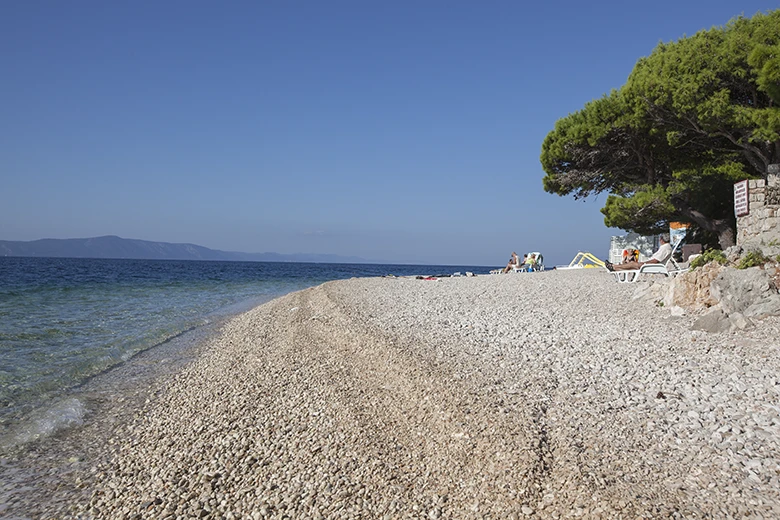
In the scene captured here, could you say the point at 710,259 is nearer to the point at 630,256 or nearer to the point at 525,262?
the point at 630,256

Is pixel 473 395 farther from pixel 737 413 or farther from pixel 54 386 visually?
pixel 54 386

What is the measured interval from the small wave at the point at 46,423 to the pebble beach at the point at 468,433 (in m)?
0.67

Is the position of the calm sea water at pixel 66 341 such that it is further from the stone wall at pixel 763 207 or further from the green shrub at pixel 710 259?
the stone wall at pixel 763 207

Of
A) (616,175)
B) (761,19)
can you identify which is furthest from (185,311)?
(761,19)

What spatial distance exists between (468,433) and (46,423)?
4.95 m

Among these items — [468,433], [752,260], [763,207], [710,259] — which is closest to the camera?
[468,433]

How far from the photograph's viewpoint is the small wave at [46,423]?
5.22 metres

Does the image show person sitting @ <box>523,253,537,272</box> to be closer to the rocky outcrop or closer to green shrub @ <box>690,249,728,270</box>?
green shrub @ <box>690,249,728,270</box>

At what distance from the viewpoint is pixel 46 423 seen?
18.5 ft

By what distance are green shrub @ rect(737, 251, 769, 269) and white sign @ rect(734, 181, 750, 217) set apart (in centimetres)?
475

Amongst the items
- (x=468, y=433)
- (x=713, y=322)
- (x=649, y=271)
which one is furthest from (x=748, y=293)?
(x=649, y=271)

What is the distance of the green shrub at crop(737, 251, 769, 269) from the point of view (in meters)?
8.63

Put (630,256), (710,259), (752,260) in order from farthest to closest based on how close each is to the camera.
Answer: (630,256) → (710,259) → (752,260)

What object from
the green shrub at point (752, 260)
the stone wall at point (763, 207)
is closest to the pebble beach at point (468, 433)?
the green shrub at point (752, 260)
